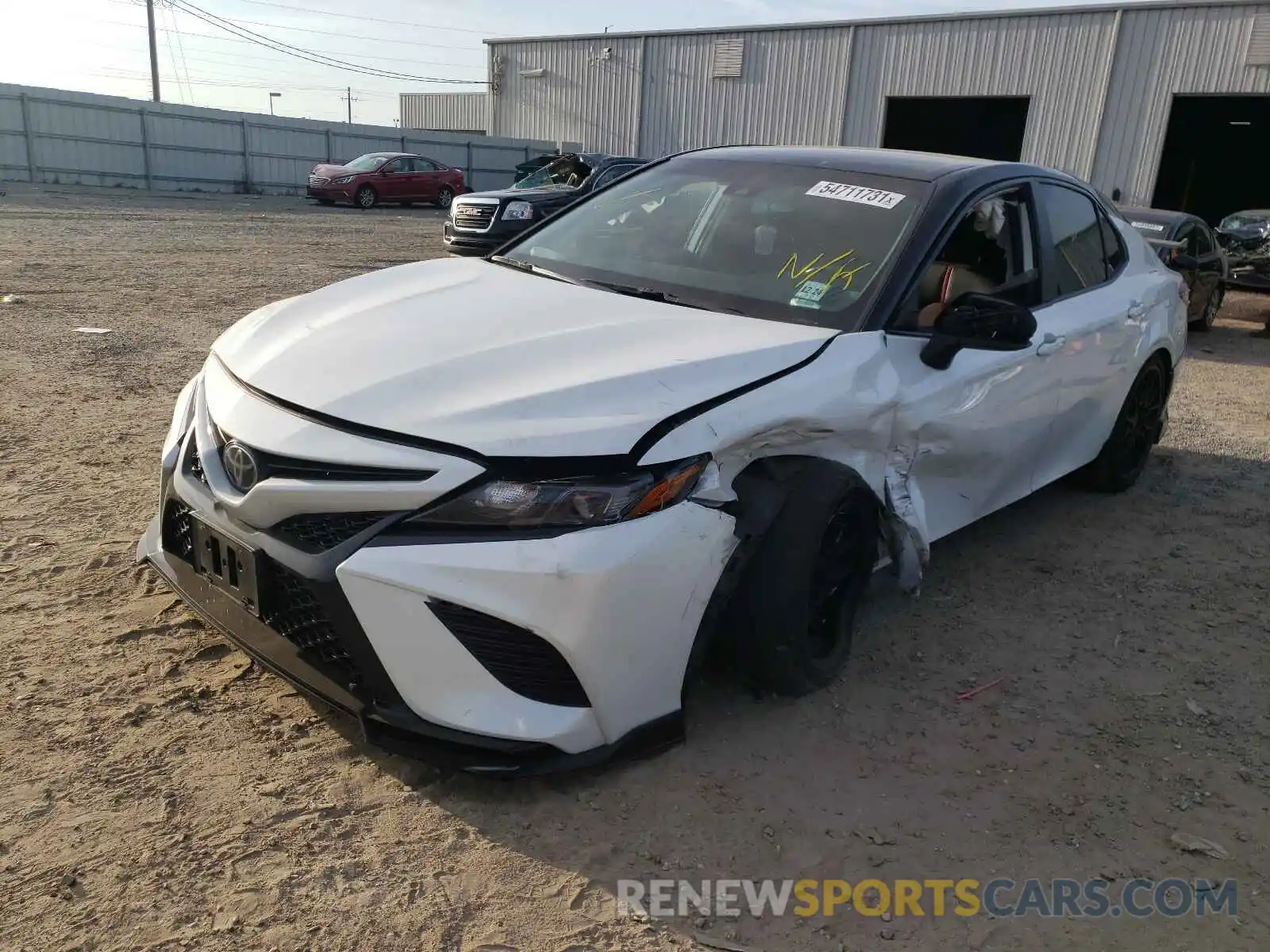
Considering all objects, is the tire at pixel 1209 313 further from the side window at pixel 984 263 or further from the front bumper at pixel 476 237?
the side window at pixel 984 263

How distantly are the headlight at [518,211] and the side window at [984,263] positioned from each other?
8916 mm

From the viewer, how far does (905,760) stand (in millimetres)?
2773

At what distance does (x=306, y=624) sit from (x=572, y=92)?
107 feet

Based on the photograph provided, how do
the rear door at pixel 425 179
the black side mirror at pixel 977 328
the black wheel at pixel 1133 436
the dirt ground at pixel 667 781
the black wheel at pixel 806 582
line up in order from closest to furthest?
the dirt ground at pixel 667 781 → the black wheel at pixel 806 582 → the black side mirror at pixel 977 328 → the black wheel at pixel 1133 436 → the rear door at pixel 425 179

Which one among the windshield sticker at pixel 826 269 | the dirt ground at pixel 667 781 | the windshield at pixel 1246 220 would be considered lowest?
the dirt ground at pixel 667 781

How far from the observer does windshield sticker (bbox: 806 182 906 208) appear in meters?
3.44

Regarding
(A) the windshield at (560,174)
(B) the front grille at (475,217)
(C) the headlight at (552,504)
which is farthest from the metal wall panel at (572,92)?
(C) the headlight at (552,504)

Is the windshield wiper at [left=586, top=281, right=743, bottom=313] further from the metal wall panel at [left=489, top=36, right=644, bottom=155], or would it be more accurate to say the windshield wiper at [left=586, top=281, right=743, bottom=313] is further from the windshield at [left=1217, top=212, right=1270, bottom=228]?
the metal wall panel at [left=489, top=36, right=644, bottom=155]

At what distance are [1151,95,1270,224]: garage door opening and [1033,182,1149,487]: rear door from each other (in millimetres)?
26935

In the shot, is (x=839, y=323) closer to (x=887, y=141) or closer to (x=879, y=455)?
(x=879, y=455)

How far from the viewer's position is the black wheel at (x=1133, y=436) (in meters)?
4.96

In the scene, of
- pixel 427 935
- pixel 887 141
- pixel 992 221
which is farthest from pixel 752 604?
pixel 887 141

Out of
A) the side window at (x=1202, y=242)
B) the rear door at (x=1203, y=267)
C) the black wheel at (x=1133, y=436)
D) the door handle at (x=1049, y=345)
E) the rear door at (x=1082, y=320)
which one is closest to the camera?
the door handle at (x=1049, y=345)

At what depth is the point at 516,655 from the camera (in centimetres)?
227
